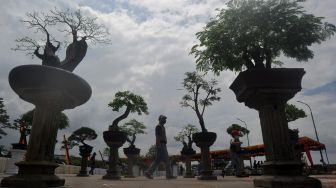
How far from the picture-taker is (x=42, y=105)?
5.62 metres

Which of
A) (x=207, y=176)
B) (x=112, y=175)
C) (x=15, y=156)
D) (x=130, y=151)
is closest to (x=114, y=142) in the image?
(x=112, y=175)

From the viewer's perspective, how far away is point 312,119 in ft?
98.7

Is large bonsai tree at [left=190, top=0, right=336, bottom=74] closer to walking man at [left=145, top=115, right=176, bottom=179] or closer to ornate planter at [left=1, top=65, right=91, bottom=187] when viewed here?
ornate planter at [left=1, top=65, right=91, bottom=187]

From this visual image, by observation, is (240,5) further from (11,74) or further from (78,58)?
(11,74)

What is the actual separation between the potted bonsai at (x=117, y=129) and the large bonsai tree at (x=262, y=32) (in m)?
7.85

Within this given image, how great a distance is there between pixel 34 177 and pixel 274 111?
4.96m

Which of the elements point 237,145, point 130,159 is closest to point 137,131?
point 130,159

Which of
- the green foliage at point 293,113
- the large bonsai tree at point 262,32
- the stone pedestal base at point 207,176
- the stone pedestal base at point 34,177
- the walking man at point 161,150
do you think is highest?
the green foliage at point 293,113

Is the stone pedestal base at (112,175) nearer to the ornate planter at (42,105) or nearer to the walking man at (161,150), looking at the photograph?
the walking man at (161,150)

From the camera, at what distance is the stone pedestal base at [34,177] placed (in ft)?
16.0

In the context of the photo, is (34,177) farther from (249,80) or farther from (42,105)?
(249,80)

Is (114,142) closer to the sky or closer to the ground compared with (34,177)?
closer to the sky

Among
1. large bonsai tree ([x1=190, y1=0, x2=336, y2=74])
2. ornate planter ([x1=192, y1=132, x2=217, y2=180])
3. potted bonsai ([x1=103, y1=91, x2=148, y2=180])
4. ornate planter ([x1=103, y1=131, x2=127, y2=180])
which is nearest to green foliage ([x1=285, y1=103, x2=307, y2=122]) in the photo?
potted bonsai ([x1=103, y1=91, x2=148, y2=180])

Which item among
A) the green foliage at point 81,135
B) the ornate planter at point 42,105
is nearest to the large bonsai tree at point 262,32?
the ornate planter at point 42,105
